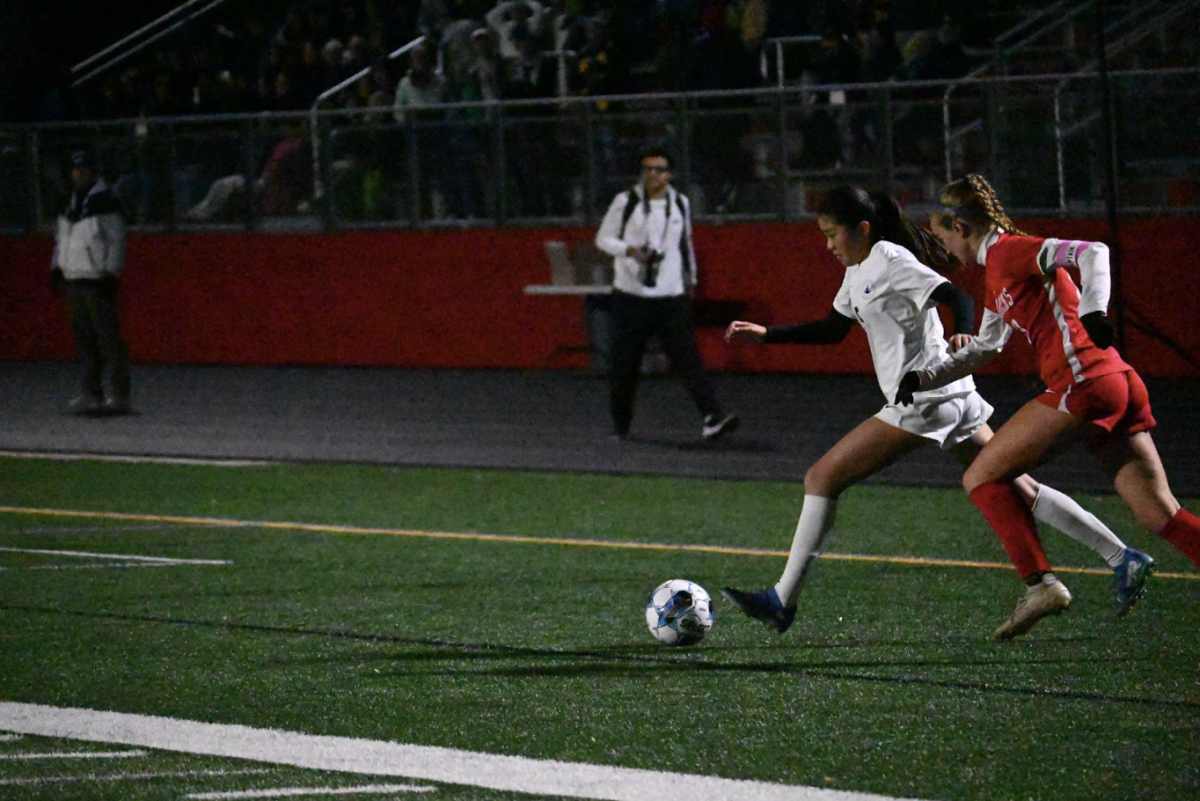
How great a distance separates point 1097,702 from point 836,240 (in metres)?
2.05

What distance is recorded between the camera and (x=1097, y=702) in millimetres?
5973

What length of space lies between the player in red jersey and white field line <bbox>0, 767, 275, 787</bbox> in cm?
278

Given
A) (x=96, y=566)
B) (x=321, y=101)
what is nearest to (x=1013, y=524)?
(x=96, y=566)

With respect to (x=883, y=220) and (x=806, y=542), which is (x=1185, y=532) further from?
(x=883, y=220)

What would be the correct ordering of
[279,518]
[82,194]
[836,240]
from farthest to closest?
[82,194] → [279,518] → [836,240]

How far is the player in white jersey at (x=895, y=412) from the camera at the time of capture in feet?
22.7

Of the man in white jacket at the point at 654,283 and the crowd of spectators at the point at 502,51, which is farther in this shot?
the crowd of spectators at the point at 502,51

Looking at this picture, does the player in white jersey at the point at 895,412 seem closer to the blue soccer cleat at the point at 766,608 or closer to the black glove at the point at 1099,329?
the blue soccer cleat at the point at 766,608

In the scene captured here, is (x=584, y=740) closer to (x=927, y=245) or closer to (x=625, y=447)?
(x=927, y=245)

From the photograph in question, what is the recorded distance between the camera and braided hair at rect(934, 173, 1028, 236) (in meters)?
6.98

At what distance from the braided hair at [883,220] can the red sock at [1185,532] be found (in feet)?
4.14

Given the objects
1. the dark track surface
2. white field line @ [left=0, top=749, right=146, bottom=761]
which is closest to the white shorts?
white field line @ [left=0, top=749, right=146, bottom=761]

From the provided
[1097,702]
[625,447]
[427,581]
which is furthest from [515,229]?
[1097,702]

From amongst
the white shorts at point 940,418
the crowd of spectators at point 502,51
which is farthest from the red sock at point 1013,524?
the crowd of spectators at point 502,51
